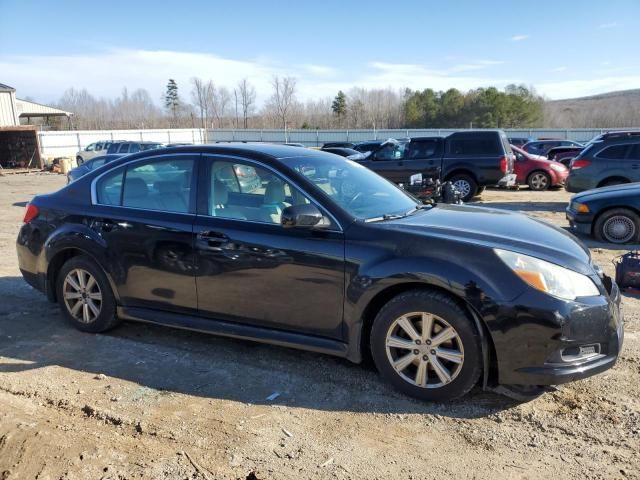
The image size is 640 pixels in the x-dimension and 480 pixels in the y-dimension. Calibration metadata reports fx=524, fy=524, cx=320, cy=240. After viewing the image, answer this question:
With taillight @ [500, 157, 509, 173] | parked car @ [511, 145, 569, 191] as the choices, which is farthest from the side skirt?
parked car @ [511, 145, 569, 191]

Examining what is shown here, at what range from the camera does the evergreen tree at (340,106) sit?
3231 inches

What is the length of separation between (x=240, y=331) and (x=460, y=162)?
11840 mm

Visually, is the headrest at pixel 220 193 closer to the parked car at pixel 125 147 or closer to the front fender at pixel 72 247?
the front fender at pixel 72 247

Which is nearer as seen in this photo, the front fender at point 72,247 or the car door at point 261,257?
the car door at point 261,257

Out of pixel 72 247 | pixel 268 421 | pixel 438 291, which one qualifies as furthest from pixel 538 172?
pixel 268 421

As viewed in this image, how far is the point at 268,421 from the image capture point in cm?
336

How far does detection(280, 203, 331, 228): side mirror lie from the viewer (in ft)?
11.9

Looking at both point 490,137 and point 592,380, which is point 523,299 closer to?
point 592,380

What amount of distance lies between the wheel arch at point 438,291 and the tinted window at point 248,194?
91cm

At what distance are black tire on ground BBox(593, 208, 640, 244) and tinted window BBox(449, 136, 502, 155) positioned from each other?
6.27 metres

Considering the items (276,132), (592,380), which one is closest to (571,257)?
(592,380)

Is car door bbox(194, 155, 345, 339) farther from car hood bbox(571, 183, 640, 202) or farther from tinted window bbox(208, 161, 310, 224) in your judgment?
car hood bbox(571, 183, 640, 202)

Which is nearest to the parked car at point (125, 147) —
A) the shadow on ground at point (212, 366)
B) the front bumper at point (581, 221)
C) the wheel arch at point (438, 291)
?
the front bumper at point (581, 221)

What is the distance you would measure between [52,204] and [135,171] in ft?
3.29
